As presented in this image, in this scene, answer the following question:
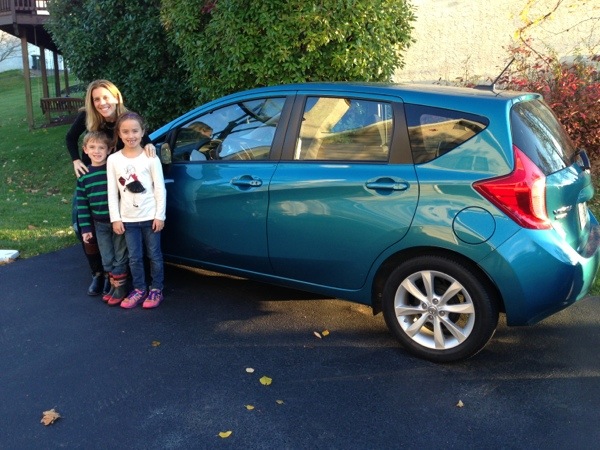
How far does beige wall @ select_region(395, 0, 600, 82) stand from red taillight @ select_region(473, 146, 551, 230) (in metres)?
5.90

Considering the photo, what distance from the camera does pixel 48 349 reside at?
13.7ft

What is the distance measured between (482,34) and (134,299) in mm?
6732

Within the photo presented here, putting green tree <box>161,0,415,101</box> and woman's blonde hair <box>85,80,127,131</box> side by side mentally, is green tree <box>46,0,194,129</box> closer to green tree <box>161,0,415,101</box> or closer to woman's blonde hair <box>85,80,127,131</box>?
green tree <box>161,0,415,101</box>

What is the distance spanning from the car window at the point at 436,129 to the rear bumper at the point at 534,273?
26.1 inches

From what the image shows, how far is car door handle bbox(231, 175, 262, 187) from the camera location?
4355mm

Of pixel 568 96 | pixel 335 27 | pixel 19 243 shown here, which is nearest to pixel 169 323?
pixel 19 243

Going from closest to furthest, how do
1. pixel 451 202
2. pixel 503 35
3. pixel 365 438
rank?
pixel 365 438 → pixel 451 202 → pixel 503 35

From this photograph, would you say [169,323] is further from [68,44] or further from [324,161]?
[68,44]

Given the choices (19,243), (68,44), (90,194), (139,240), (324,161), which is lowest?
(19,243)

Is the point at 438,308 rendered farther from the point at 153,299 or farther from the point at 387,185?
the point at 153,299

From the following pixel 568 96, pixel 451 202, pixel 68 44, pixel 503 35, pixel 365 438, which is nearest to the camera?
pixel 365 438

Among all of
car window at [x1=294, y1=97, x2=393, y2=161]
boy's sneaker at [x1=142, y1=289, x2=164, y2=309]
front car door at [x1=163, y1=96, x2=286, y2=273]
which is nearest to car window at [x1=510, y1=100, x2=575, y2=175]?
car window at [x1=294, y1=97, x2=393, y2=161]

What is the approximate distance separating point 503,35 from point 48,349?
7.56m

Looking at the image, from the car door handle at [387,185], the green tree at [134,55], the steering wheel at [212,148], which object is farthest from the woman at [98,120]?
the green tree at [134,55]
